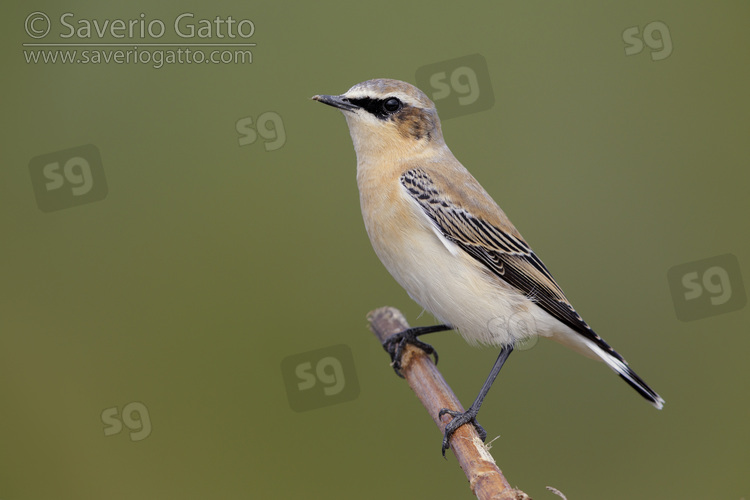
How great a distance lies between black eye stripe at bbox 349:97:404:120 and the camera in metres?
3.90

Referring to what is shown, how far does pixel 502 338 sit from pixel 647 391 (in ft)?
2.66

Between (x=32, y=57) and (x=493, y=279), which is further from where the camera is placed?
(x=32, y=57)

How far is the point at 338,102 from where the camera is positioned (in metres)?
3.85

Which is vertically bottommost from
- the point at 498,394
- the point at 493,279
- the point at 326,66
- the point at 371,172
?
the point at 498,394

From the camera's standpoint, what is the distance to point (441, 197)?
3.91 m

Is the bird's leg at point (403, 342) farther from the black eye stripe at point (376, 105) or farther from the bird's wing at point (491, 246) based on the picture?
the black eye stripe at point (376, 105)

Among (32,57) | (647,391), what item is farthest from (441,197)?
(32,57)

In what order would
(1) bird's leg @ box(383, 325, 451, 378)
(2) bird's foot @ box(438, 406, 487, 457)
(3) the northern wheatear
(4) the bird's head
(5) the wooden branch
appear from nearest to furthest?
(5) the wooden branch < (2) bird's foot @ box(438, 406, 487, 457) < (3) the northern wheatear < (4) the bird's head < (1) bird's leg @ box(383, 325, 451, 378)

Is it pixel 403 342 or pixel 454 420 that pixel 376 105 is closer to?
pixel 403 342

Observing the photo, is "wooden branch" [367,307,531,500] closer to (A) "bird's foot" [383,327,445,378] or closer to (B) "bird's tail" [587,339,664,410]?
(A) "bird's foot" [383,327,445,378]

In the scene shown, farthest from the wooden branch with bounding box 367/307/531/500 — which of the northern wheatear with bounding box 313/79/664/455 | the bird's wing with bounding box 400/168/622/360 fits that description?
the bird's wing with bounding box 400/168/622/360

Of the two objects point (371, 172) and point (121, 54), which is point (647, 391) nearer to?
point (371, 172)

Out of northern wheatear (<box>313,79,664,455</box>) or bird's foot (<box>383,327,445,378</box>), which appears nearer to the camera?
northern wheatear (<box>313,79,664,455</box>)

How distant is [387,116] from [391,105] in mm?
62
